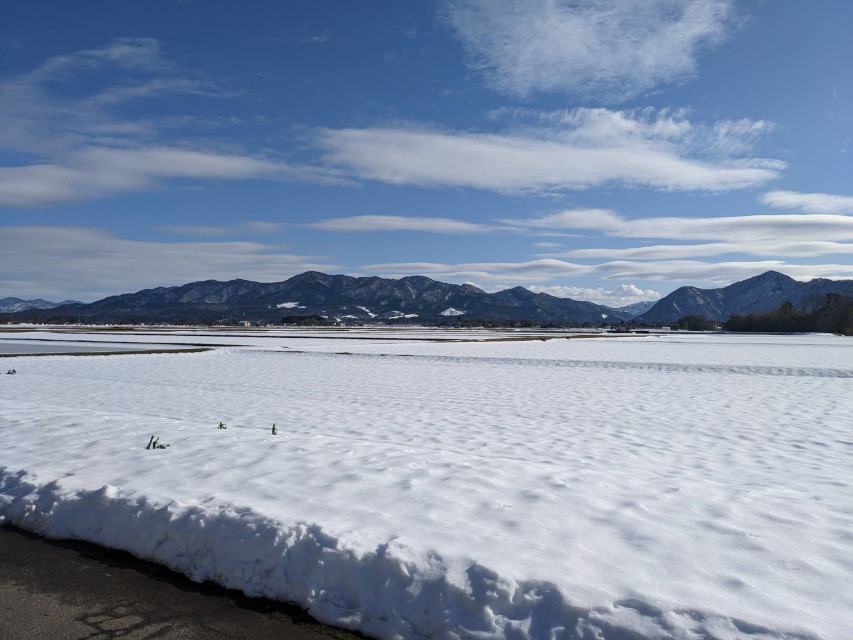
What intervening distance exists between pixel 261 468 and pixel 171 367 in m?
25.6

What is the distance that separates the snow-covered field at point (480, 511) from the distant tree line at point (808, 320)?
482ft

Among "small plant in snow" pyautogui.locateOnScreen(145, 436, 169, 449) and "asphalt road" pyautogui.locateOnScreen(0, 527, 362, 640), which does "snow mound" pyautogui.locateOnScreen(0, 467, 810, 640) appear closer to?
"asphalt road" pyautogui.locateOnScreen(0, 527, 362, 640)

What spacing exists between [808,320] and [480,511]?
566 feet

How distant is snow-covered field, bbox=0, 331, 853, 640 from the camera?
196 inches

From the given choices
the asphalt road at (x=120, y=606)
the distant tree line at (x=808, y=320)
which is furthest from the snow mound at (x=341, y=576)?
the distant tree line at (x=808, y=320)

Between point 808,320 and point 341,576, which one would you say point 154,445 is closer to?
point 341,576

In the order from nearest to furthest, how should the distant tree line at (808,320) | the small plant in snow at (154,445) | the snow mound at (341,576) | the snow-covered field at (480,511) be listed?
1. the snow mound at (341,576)
2. the snow-covered field at (480,511)
3. the small plant in snow at (154,445)
4. the distant tree line at (808,320)

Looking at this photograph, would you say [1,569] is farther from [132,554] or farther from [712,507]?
[712,507]

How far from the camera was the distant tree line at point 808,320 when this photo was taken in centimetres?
13900

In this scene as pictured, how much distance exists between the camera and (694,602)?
15.8ft

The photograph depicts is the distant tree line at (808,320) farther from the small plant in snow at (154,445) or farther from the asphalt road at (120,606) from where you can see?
the asphalt road at (120,606)

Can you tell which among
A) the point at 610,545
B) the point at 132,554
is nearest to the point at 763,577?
the point at 610,545

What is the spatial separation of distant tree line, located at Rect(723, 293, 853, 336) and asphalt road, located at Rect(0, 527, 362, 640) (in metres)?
155

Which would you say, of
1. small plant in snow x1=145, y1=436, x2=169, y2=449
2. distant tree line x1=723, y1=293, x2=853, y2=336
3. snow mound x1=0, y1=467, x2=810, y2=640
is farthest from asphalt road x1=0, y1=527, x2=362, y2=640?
distant tree line x1=723, y1=293, x2=853, y2=336
